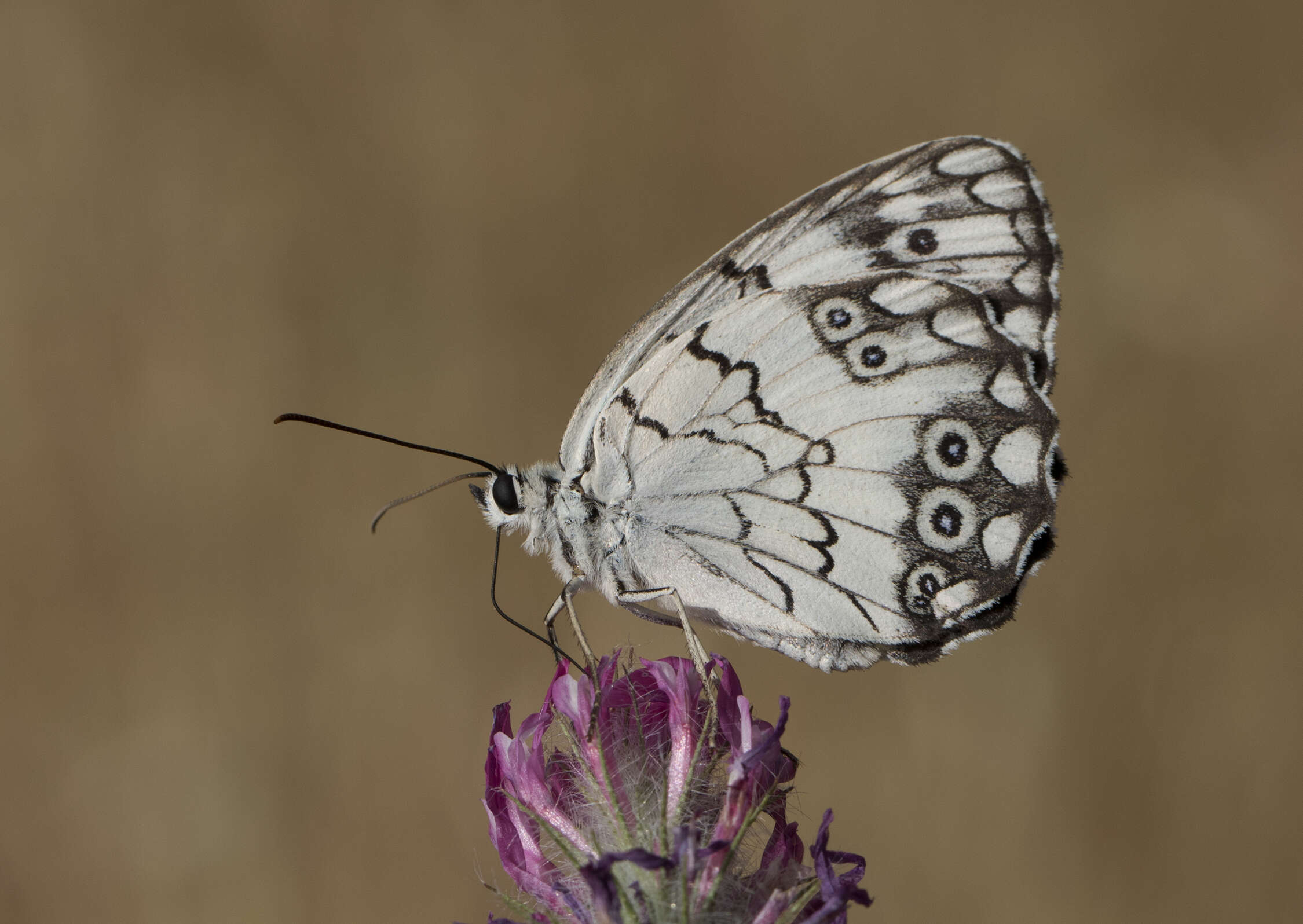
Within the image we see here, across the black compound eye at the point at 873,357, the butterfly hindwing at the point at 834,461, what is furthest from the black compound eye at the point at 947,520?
the black compound eye at the point at 873,357

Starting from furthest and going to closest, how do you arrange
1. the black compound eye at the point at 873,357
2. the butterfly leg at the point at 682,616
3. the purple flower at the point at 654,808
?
the black compound eye at the point at 873,357, the butterfly leg at the point at 682,616, the purple flower at the point at 654,808

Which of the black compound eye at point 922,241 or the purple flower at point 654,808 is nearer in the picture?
the purple flower at point 654,808

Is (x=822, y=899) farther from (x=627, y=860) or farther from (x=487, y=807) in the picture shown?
(x=487, y=807)

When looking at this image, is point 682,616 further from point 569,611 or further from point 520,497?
point 520,497

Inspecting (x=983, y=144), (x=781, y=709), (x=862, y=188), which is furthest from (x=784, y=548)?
(x=983, y=144)

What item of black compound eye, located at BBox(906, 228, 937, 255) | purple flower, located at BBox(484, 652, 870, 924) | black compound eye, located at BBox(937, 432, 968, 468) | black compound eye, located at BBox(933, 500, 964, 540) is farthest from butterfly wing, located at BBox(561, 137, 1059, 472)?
purple flower, located at BBox(484, 652, 870, 924)

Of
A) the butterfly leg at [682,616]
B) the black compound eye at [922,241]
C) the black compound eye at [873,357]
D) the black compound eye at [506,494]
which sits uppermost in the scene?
the black compound eye at [922,241]

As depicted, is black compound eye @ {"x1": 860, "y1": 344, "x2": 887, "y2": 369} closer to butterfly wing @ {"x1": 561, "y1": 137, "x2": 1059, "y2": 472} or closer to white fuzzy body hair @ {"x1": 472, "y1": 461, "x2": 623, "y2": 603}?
butterfly wing @ {"x1": 561, "y1": 137, "x2": 1059, "y2": 472}

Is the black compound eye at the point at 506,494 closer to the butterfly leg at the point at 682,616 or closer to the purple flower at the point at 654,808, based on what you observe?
the butterfly leg at the point at 682,616

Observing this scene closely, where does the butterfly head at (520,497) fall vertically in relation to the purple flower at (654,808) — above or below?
above
